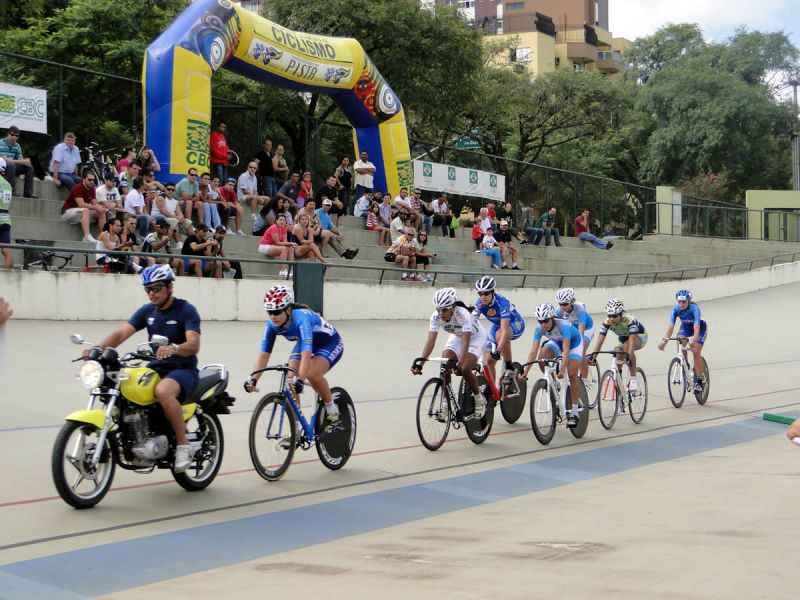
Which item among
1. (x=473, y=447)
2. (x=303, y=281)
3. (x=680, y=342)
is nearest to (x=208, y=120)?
(x=303, y=281)

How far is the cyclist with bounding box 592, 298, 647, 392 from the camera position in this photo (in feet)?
50.4

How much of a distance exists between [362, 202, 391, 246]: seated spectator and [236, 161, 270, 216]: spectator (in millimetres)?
3080

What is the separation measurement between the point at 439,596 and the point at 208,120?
16833 mm

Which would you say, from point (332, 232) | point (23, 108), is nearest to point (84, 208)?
point (23, 108)

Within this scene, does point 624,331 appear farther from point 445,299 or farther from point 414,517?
point 414,517

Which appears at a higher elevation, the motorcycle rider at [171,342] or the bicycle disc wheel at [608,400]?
the motorcycle rider at [171,342]

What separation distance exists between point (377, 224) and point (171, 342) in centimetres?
1733

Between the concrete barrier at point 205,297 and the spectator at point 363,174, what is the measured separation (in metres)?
3.52

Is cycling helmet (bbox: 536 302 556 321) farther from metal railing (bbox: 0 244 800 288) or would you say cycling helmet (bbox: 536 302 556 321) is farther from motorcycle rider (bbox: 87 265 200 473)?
metal railing (bbox: 0 244 800 288)

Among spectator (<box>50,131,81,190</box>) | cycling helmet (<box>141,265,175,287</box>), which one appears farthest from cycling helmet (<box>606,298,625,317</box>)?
spectator (<box>50,131,81,190</box>)

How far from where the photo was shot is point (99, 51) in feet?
119

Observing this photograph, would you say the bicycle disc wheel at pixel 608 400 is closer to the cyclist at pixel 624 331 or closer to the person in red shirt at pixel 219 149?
the cyclist at pixel 624 331

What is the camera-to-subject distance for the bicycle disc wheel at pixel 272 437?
9.67 metres

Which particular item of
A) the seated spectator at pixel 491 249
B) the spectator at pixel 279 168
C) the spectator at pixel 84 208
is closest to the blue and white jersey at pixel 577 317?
the spectator at pixel 84 208
